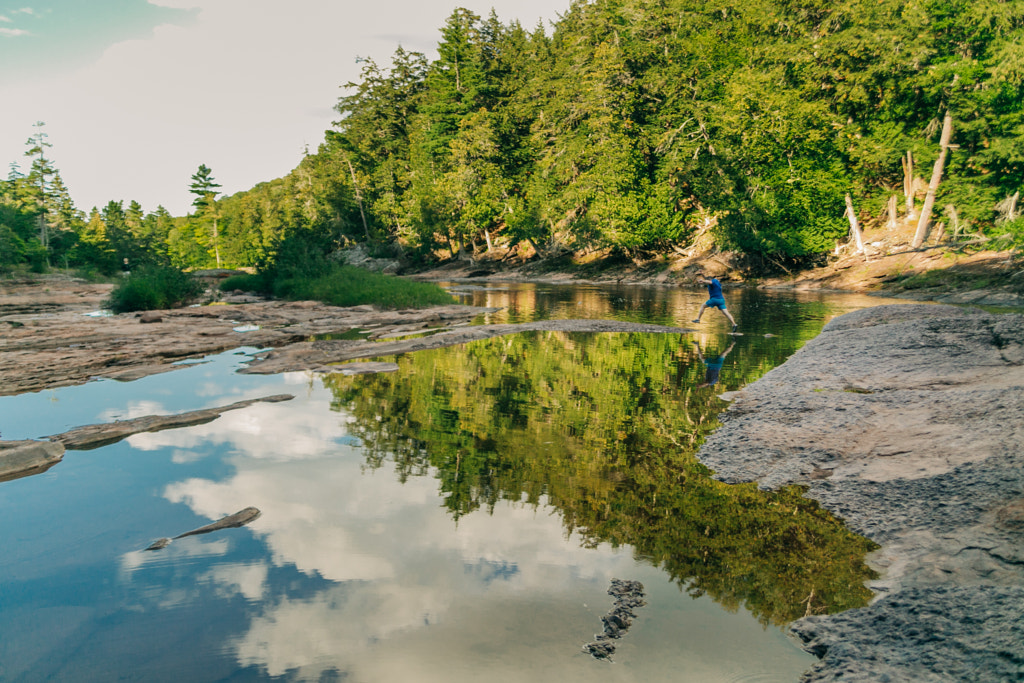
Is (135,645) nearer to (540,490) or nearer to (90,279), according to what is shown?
(540,490)

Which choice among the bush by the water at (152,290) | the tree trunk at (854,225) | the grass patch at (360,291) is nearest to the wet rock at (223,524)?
the grass patch at (360,291)

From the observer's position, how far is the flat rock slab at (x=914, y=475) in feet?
10.9

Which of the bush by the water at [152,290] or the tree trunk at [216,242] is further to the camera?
the tree trunk at [216,242]

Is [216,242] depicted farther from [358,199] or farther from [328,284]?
[328,284]

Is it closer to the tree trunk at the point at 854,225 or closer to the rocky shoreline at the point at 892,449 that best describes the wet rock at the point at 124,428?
the rocky shoreline at the point at 892,449

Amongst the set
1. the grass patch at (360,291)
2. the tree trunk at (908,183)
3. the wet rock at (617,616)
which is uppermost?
the tree trunk at (908,183)

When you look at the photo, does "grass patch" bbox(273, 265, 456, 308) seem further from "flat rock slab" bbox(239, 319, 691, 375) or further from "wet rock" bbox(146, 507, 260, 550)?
"wet rock" bbox(146, 507, 260, 550)

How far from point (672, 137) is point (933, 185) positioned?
17276 mm

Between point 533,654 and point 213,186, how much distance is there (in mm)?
143955

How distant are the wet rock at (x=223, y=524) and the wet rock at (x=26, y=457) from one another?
11.3 ft

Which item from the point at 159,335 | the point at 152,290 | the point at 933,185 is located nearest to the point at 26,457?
the point at 159,335

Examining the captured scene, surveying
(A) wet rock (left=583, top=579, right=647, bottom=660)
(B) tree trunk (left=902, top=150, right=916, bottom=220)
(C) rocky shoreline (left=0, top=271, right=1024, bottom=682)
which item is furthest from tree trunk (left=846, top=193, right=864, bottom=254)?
(A) wet rock (left=583, top=579, right=647, bottom=660)

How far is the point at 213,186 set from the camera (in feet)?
410

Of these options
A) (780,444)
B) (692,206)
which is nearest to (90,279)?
(692,206)
